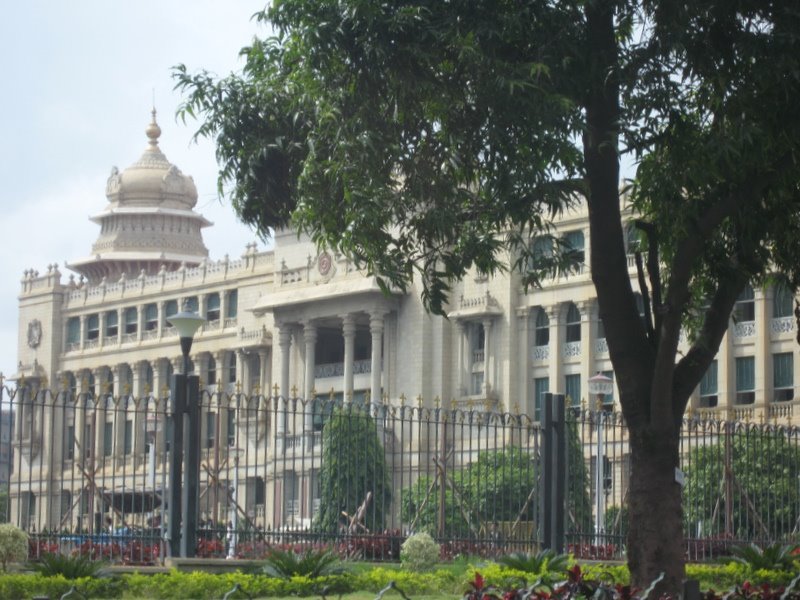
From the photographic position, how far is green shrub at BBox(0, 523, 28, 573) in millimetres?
18344

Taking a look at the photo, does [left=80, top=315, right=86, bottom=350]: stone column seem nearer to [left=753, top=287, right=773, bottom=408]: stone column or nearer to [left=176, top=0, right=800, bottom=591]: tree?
[left=753, top=287, right=773, bottom=408]: stone column

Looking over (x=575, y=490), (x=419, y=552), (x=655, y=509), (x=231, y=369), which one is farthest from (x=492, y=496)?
(x=231, y=369)

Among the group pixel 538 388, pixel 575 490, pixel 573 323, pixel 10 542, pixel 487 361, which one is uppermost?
pixel 573 323

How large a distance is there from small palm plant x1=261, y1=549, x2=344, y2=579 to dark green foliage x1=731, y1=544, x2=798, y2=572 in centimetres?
574

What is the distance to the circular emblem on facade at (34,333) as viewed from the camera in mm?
A: 94062

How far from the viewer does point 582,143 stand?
17.7 m

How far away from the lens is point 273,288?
80875mm

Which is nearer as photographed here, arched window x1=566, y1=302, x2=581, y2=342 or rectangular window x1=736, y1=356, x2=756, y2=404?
rectangular window x1=736, y1=356, x2=756, y2=404

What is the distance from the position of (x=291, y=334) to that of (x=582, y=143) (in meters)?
60.5

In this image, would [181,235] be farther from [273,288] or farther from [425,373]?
[425,373]

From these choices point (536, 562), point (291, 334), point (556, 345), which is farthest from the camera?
point (291, 334)

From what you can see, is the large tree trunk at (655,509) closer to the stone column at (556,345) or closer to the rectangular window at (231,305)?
the stone column at (556,345)

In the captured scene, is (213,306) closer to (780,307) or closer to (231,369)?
(231,369)

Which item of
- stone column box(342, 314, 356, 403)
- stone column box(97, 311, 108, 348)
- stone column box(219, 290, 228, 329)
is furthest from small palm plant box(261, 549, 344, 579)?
stone column box(97, 311, 108, 348)
